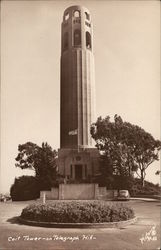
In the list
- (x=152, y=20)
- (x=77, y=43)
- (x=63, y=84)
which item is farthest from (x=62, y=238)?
(x=77, y=43)

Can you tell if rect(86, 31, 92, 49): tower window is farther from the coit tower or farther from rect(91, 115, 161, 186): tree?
rect(91, 115, 161, 186): tree

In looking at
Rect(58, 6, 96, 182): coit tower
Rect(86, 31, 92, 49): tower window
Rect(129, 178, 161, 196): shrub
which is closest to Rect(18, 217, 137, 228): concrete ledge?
Rect(129, 178, 161, 196): shrub

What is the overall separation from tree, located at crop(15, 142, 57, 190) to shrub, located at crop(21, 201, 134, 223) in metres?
22.7

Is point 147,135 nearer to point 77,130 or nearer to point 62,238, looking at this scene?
point 77,130

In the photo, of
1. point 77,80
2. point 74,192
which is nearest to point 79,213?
point 74,192

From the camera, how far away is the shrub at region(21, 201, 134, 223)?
50.6 ft

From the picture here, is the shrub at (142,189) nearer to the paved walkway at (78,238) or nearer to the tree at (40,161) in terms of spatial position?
the tree at (40,161)

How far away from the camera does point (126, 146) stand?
40.1 metres

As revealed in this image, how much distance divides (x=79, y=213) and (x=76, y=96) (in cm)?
3998

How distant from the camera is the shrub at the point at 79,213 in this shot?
15422 mm

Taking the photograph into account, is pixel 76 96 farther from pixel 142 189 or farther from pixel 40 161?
pixel 142 189

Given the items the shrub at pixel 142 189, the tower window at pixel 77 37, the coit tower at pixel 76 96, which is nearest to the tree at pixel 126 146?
the shrub at pixel 142 189

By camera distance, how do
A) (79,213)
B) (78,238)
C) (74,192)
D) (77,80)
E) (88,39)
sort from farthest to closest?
(88,39)
(77,80)
(74,192)
(79,213)
(78,238)

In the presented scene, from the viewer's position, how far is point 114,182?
40.8 meters
